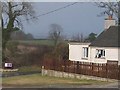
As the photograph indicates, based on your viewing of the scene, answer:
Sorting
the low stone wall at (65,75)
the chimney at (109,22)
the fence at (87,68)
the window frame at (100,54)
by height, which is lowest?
the low stone wall at (65,75)

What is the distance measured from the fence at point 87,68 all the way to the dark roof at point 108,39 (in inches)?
204

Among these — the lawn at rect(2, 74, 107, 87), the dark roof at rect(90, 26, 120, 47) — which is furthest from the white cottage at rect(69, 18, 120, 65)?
the lawn at rect(2, 74, 107, 87)

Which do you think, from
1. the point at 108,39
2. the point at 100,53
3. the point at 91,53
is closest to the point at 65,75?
the point at 100,53

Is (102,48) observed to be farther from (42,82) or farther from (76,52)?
(42,82)

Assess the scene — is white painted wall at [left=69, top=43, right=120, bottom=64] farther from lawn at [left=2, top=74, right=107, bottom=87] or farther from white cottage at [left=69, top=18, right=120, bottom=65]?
lawn at [left=2, top=74, right=107, bottom=87]

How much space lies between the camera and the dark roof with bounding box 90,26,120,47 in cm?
3453

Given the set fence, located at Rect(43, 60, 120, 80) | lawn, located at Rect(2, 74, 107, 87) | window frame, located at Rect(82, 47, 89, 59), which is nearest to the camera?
lawn, located at Rect(2, 74, 107, 87)

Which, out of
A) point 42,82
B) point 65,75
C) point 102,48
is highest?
point 102,48

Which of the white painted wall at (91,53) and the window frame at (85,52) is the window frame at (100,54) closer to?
the white painted wall at (91,53)

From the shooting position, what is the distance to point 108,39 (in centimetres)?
3584

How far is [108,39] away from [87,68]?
7940 millimetres

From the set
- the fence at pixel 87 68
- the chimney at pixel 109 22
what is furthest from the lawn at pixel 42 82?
the chimney at pixel 109 22

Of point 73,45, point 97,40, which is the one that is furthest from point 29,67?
point 97,40

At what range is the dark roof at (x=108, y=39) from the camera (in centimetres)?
3453
